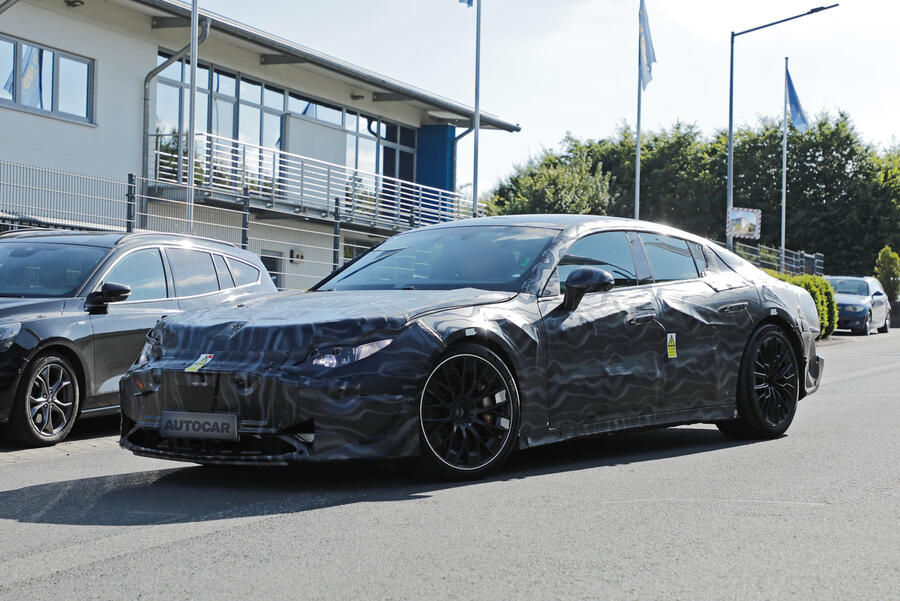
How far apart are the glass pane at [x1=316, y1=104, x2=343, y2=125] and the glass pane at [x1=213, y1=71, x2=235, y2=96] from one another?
372 centimetres

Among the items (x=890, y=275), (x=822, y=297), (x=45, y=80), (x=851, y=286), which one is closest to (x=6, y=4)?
(x=45, y=80)

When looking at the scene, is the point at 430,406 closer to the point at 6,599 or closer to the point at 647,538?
the point at 647,538

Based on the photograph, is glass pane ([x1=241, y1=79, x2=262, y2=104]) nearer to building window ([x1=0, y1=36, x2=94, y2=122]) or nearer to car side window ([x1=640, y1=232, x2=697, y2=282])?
building window ([x1=0, y1=36, x2=94, y2=122])

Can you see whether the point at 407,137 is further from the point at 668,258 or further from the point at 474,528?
the point at 474,528

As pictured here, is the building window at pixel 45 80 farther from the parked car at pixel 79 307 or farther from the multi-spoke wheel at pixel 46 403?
the multi-spoke wheel at pixel 46 403

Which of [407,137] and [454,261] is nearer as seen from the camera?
[454,261]

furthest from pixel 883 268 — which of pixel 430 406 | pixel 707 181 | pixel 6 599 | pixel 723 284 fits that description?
pixel 6 599

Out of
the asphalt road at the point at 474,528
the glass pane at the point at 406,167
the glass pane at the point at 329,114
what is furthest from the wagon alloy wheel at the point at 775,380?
the glass pane at the point at 406,167

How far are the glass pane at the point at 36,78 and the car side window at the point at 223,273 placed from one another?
13.1 meters

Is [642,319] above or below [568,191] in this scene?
below

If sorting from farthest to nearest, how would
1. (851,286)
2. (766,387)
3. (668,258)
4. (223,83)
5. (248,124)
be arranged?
(851,286), (248,124), (223,83), (766,387), (668,258)

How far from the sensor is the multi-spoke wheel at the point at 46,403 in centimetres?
759

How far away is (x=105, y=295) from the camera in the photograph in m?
8.22

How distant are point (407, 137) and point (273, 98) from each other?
7268 mm
